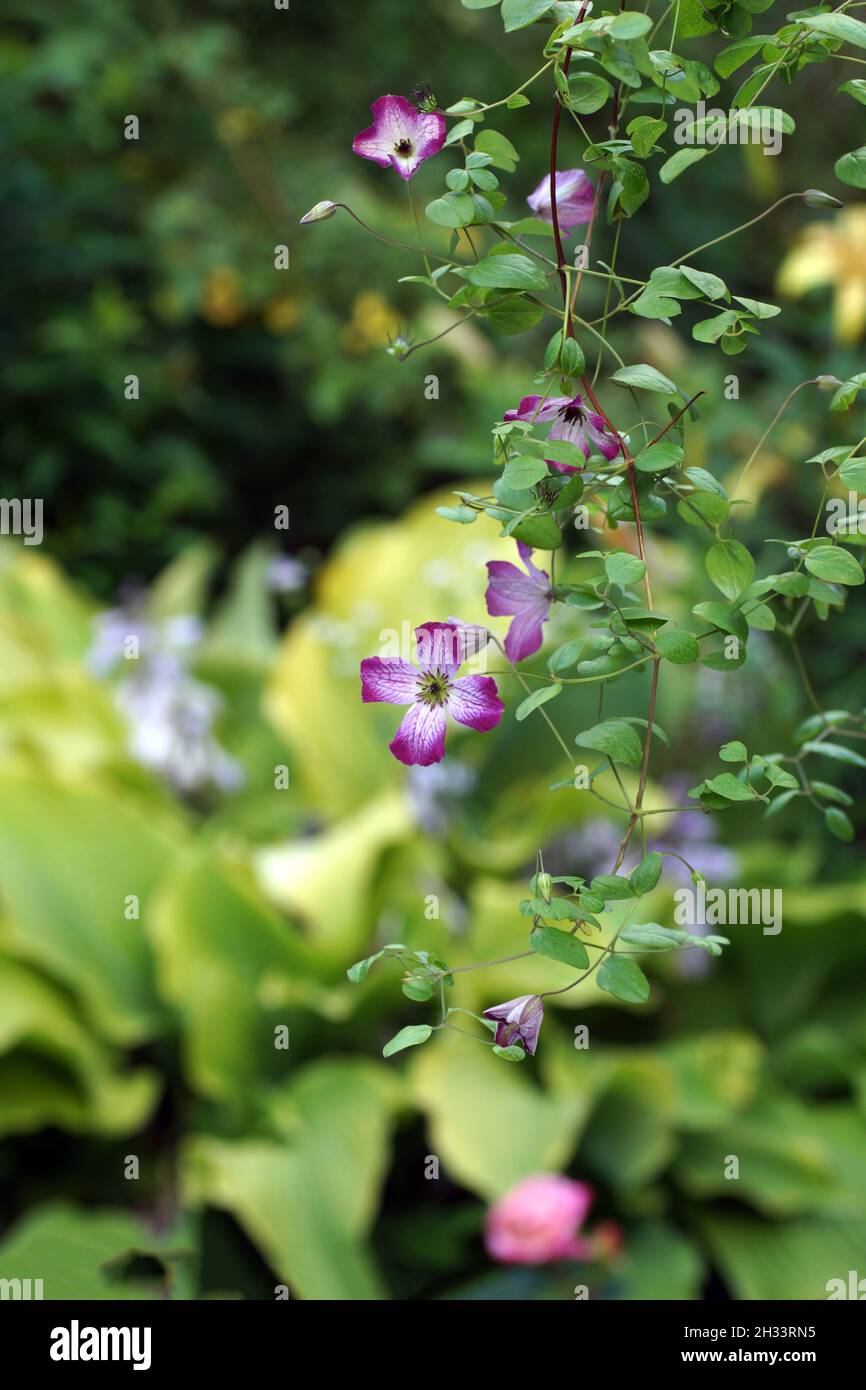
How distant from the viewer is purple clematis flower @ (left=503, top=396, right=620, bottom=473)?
49 cm

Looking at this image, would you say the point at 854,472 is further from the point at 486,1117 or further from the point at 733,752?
the point at 486,1117

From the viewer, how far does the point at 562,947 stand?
46 centimetres

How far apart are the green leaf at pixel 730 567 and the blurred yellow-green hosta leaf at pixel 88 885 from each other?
1.62 metres

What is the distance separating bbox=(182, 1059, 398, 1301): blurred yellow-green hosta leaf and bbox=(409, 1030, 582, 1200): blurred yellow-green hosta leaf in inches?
2.8

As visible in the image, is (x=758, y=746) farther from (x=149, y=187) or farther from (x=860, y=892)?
(x=149, y=187)

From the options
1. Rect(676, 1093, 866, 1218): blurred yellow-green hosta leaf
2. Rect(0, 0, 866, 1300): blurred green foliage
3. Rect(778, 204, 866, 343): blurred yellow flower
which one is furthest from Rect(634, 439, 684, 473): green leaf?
Rect(778, 204, 866, 343): blurred yellow flower

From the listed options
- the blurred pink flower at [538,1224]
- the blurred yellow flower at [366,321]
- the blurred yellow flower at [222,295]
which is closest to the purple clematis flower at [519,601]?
the blurred pink flower at [538,1224]

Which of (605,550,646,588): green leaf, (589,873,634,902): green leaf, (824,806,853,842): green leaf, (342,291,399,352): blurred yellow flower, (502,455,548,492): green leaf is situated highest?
(342,291,399,352): blurred yellow flower

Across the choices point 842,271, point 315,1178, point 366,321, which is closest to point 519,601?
point 315,1178

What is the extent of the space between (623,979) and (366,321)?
2.91 m

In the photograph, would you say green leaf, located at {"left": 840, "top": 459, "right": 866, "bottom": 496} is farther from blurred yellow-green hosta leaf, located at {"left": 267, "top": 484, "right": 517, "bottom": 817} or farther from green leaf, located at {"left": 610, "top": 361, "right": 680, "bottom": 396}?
blurred yellow-green hosta leaf, located at {"left": 267, "top": 484, "right": 517, "bottom": 817}

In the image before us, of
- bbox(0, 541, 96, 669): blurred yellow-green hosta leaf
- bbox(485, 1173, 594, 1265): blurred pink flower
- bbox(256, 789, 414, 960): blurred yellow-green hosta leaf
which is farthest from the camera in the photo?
bbox(0, 541, 96, 669): blurred yellow-green hosta leaf

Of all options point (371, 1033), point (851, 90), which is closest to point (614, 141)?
point (851, 90)
